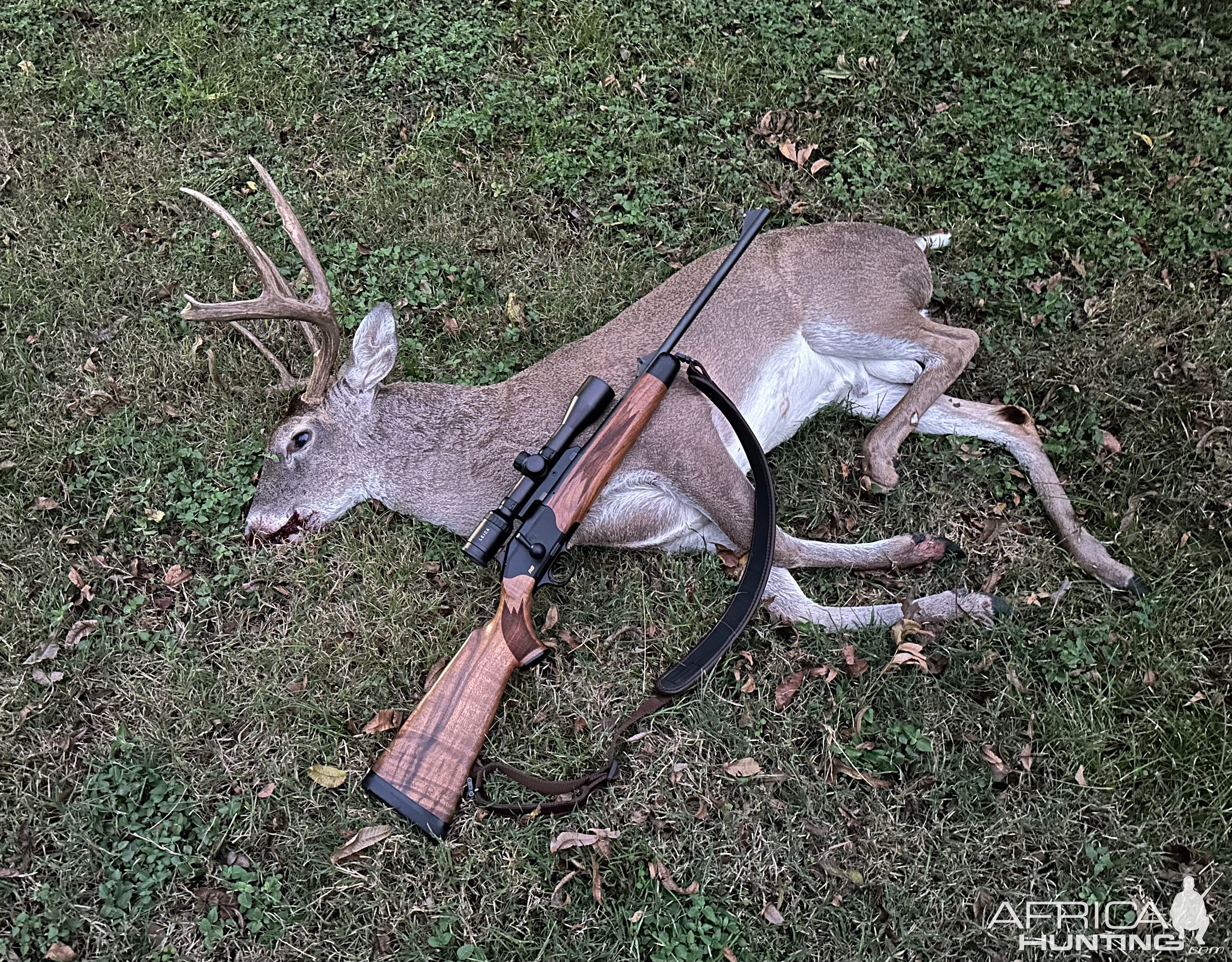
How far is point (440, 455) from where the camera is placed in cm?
465

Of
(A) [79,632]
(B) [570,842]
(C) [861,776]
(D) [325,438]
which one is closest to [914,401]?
(C) [861,776]

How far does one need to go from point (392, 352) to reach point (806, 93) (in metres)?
3.61

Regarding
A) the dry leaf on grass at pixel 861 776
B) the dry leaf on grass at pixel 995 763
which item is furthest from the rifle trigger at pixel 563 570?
the dry leaf on grass at pixel 995 763

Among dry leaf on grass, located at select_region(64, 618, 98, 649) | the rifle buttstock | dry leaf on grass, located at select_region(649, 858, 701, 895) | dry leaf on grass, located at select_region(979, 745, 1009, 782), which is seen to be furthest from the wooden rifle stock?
dry leaf on grass, located at select_region(979, 745, 1009, 782)

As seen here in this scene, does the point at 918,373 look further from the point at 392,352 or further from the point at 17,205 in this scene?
the point at 17,205

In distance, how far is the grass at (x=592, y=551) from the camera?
378cm

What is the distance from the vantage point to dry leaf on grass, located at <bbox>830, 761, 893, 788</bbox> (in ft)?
12.9

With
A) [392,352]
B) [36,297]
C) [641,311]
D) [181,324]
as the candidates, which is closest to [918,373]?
[641,311]

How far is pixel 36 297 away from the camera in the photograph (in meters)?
5.64

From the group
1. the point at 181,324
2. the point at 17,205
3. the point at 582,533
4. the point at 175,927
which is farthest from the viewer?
the point at 17,205

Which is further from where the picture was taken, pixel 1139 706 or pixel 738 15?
pixel 738 15

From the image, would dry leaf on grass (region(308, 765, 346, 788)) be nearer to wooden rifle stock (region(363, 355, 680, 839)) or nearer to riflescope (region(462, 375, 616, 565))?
wooden rifle stock (region(363, 355, 680, 839))

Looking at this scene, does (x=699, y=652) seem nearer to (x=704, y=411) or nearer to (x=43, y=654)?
(x=704, y=411)

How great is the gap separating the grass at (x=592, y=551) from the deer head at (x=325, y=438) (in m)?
0.20
